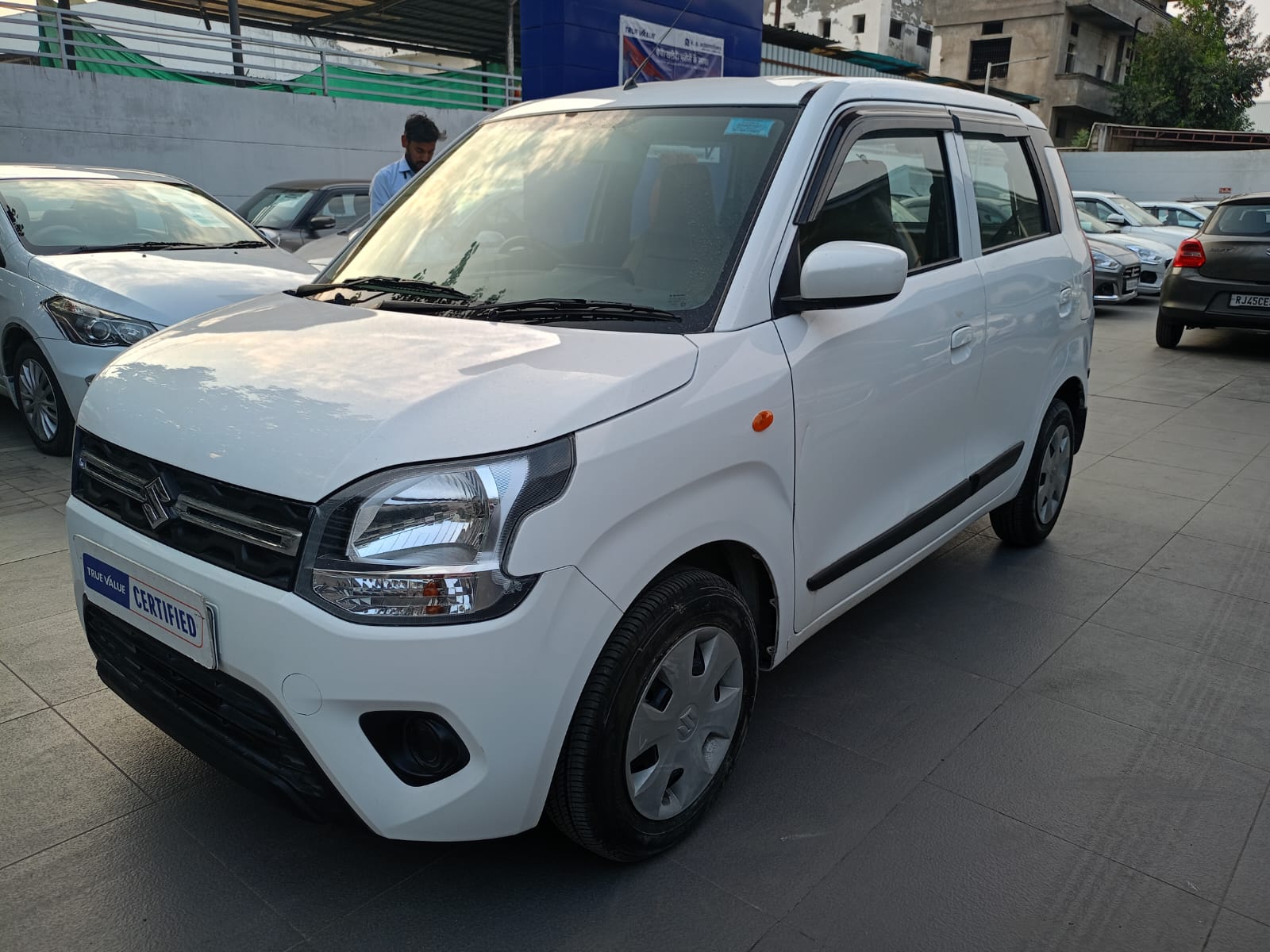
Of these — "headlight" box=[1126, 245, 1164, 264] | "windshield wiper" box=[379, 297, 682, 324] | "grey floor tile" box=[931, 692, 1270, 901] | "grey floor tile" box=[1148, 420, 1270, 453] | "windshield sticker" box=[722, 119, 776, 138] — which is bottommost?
"grey floor tile" box=[1148, 420, 1270, 453]

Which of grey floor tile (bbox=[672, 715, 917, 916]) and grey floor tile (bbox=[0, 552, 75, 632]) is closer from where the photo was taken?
grey floor tile (bbox=[672, 715, 917, 916])

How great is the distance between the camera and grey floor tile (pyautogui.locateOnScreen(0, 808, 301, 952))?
7.27ft

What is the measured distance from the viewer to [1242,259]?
9891 mm

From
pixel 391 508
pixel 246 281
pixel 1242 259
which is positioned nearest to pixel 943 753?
pixel 391 508

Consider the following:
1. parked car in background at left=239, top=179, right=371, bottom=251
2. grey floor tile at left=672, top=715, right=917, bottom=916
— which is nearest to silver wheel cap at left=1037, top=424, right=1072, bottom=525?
grey floor tile at left=672, top=715, right=917, bottom=916

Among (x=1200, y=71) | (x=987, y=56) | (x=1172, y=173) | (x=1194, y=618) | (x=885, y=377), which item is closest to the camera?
(x=885, y=377)

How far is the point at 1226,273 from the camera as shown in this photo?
9.99 metres

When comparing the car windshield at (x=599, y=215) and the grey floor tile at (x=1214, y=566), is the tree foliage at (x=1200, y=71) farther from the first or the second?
the car windshield at (x=599, y=215)

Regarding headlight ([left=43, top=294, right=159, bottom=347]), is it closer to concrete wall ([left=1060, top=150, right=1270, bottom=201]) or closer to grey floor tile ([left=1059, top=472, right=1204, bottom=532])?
grey floor tile ([left=1059, top=472, right=1204, bottom=532])

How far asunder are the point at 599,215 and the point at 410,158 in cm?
391


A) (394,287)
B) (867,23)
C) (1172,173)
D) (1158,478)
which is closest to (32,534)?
(394,287)

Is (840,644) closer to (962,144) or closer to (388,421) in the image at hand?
(962,144)

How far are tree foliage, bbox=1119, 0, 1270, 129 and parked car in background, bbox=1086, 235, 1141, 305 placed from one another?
30.9 m

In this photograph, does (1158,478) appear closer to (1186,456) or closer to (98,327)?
(1186,456)
